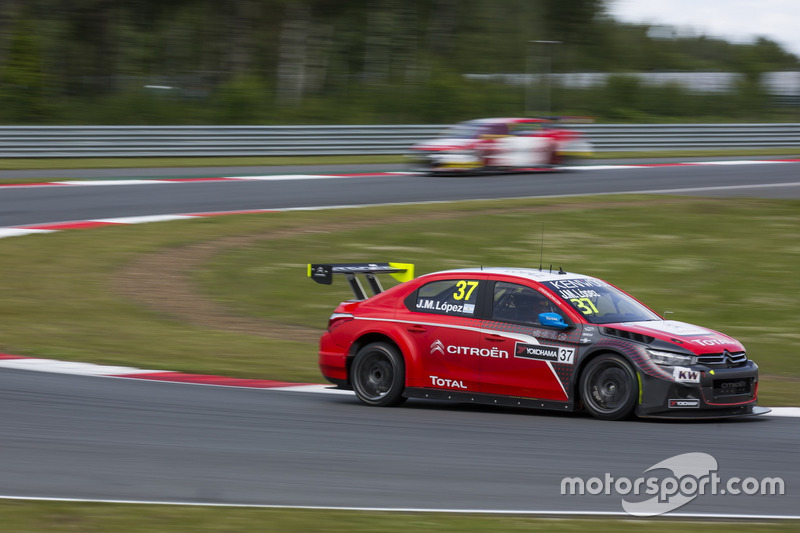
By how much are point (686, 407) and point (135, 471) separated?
409 centimetres

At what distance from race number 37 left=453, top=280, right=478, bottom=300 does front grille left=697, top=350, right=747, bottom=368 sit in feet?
6.43

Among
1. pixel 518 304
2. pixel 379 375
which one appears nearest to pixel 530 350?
pixel 518 304

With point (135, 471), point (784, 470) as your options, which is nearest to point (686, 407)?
point (784, 470)

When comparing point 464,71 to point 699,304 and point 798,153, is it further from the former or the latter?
point 699,304

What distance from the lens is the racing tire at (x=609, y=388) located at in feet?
26.6

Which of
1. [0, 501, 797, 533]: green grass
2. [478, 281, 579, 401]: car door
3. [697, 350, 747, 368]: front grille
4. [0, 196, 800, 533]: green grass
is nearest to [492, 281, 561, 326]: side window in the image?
[478, 281, 579, 401]: car door

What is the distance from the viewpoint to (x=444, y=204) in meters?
20.9

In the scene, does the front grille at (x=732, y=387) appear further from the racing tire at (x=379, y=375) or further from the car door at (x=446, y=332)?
the racing tire at (x=379, y=375)

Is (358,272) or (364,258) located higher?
(358,272)

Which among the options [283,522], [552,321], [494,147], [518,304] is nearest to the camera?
[283,522]

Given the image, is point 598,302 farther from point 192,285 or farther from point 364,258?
point 192,285

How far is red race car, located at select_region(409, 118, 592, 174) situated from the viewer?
83.2ft

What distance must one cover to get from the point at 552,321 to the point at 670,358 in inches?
37.7

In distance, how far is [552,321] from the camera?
27.7ft
